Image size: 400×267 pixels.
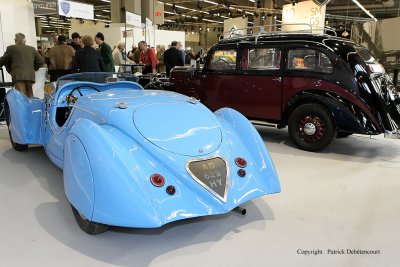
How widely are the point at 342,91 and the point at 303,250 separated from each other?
2834 millimetres

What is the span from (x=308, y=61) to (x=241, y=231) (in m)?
3.12

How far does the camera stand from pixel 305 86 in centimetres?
509

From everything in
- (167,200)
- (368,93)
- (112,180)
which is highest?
(368,93)

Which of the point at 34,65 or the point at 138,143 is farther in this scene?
the point at 34,65

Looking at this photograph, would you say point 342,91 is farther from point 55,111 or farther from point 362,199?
point 55,111

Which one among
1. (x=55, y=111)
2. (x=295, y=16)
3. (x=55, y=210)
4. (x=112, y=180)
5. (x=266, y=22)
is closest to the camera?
(x=112, y=180)

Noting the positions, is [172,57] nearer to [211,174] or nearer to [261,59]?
[261,59]

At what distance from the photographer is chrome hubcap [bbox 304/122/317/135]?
5.07 metres

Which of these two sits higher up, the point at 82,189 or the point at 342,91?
the point at 342,91

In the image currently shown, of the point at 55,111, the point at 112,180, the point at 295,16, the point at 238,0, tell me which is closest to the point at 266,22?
the point at 238,0

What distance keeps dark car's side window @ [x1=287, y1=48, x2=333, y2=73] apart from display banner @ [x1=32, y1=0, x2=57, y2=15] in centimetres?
793

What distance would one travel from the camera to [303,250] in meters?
2.58

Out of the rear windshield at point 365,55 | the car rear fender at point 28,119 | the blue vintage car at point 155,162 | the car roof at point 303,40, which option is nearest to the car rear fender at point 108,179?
the blue vintage car at point 155,162

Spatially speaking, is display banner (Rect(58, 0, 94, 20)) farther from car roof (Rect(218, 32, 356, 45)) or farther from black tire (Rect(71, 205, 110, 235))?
black tire (Rect(71, 205, 110, 235))
